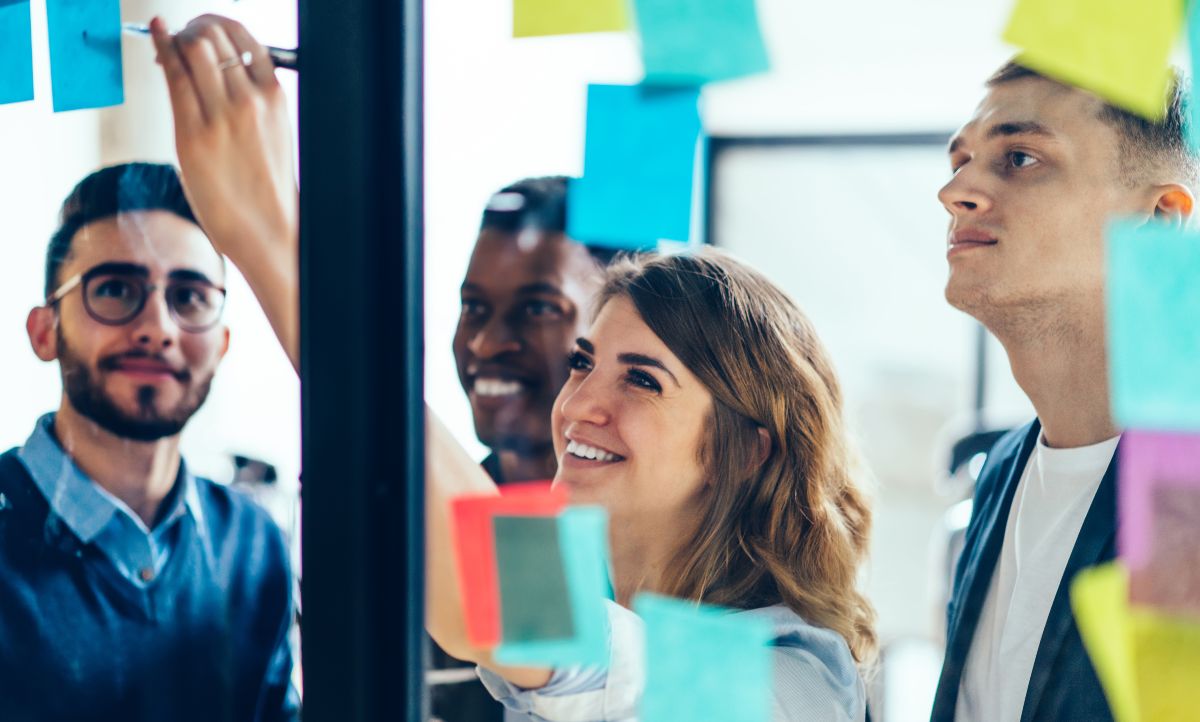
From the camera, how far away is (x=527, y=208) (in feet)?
3.60

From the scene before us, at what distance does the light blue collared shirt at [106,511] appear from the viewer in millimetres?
1155

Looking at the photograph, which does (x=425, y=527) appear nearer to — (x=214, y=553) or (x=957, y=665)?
(x=214, y=553)

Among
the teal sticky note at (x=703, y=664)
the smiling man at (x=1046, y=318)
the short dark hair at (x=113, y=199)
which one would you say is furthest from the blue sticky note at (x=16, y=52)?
the smiling man at (x=1046, y=318)

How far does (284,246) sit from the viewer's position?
100cm

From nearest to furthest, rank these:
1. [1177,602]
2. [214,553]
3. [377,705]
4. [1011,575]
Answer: [1177,602] < [377,705] < [1011,575] < [214,553]

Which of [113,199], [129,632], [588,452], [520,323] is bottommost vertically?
[129,632]

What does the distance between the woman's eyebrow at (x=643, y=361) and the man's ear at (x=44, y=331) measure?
0.63 metres

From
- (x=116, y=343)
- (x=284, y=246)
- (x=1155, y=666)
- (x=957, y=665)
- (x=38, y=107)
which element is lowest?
(x=957, y=665)

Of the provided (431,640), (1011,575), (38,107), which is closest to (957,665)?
(1011,575)

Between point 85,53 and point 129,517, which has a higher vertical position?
point 85,53

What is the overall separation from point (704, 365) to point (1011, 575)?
1.22 ft

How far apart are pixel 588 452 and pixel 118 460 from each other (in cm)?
54

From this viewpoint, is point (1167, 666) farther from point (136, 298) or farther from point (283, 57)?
point (136, 298)

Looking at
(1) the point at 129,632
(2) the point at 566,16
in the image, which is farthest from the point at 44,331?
(2) the point at 566,16
